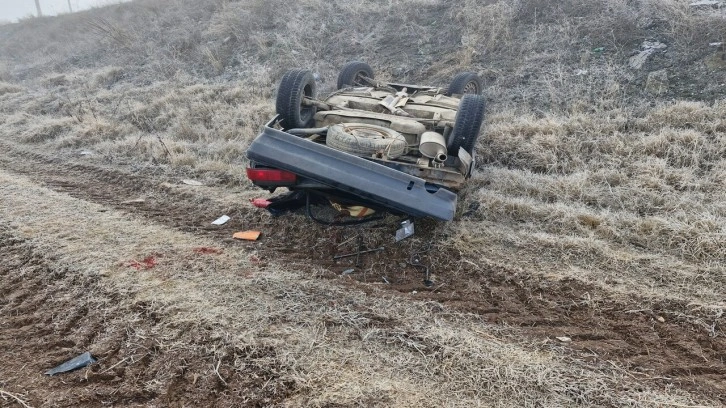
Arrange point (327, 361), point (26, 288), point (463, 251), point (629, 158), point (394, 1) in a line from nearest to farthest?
1. point (327, 361)
2. point (26, 288)
3. point (463, 251)
4. point (629, 158)
5. point (394, 1)

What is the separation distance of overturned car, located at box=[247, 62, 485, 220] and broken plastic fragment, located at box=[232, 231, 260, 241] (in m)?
0.57

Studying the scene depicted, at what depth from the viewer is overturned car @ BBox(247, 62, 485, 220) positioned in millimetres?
3705

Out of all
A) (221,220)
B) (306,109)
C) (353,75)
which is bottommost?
(221,220)

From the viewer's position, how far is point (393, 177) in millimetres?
3713

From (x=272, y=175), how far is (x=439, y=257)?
162cm

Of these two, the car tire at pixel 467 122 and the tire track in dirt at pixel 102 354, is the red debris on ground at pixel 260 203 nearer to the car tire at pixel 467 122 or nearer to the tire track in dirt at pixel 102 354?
the tire track in dirt at pixel 102 354

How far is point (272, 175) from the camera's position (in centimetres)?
403

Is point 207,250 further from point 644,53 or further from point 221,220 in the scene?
point 644,53

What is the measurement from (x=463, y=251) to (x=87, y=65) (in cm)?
1567

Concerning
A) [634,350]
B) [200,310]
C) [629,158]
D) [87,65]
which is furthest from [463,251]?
[87,65]

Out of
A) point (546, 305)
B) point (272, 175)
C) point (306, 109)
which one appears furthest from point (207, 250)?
point (546, 305)

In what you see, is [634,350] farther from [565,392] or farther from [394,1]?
[394,1]

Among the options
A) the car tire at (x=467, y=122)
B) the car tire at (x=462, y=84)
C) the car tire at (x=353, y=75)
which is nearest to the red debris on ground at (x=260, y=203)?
the car tire at (x=467, y=122)

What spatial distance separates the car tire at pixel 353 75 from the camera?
717 cm
